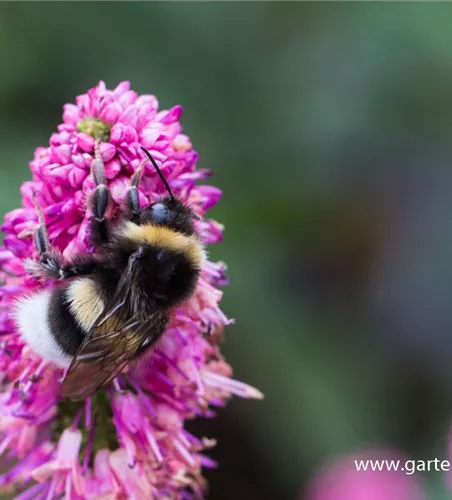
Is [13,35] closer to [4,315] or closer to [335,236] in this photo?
[335,236]

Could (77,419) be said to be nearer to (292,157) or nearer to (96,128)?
(96,128)

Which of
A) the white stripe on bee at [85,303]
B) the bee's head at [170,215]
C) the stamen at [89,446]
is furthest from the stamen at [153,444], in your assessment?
the bee's head at [170,215]

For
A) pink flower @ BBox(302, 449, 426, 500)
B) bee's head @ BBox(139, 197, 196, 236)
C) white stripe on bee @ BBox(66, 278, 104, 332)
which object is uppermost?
bee's head @ BBox(139, 197, 196, 236)

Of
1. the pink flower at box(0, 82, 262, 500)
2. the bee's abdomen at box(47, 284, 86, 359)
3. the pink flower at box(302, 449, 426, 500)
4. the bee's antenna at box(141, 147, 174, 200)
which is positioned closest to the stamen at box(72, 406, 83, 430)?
the pink flower at box(0, 82, 262, 500)

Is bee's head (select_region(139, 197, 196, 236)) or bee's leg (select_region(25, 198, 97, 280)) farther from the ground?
bee's head (select_region(139, 197, 196, 236))

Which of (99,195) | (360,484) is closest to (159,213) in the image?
(99,195)

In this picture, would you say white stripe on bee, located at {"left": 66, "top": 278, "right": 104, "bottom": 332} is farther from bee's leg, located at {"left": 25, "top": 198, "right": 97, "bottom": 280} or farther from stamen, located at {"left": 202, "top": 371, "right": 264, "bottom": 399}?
stamen, located at {"left": 202, "top": 371, "right": 264, "bottom": 399}
